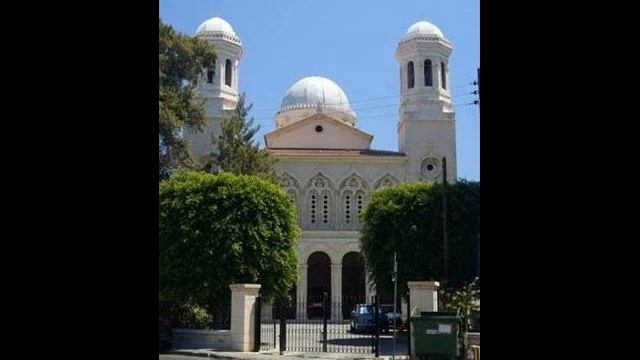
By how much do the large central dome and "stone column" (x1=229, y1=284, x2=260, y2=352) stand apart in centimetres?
3433

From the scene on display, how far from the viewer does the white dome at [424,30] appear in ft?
162

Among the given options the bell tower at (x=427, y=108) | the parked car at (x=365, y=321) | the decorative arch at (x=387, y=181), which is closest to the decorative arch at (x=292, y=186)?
the decorative arch at (x=387, y=181)

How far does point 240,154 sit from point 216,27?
1359 centimetres

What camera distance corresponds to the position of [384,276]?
29359 mm

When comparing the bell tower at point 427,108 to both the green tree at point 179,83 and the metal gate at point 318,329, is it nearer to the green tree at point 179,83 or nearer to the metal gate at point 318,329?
the metal gate at point 318,329

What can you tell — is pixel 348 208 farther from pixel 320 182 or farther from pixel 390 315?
pixel 390 315

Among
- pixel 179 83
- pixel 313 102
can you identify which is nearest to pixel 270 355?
pixel 179 83

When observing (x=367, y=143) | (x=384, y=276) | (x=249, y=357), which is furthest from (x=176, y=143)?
(x=367, y=143)

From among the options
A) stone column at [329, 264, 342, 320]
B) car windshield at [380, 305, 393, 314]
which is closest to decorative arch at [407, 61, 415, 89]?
stone column at [329, 264, 342, 320]

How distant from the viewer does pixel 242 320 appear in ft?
65.1

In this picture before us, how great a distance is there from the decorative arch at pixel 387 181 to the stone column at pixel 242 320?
2808 centimetres

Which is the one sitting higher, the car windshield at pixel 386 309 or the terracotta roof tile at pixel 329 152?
the terracotta roof tile at pixel 329 152
